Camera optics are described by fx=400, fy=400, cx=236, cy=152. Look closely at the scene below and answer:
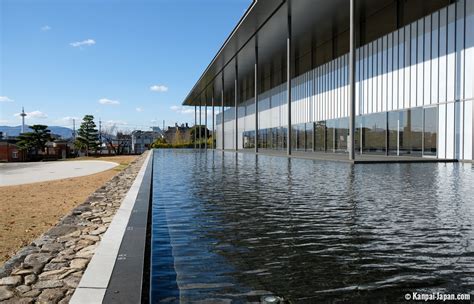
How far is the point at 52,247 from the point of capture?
138 inches

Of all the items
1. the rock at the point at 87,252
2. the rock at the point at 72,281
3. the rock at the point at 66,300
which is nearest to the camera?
the rock at the point at 66,300

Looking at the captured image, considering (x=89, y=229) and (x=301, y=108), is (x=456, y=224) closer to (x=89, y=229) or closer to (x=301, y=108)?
(x=89, y=229)

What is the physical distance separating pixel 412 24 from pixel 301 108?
13.3 metres

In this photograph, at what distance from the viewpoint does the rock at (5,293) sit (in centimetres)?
238

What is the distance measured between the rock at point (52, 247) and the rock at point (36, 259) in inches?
4.8

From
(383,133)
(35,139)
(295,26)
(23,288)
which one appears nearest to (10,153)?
(35,139)

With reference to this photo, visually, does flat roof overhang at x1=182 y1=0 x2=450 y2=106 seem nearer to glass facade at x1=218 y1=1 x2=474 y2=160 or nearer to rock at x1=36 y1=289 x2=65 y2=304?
glass facade at x1=218 y1=1 x2=474 y2=160

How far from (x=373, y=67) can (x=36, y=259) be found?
20.2 meters

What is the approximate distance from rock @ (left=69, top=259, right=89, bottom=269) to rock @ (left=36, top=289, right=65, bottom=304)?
0.45 m

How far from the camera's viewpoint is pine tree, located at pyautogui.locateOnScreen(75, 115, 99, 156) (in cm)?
6856

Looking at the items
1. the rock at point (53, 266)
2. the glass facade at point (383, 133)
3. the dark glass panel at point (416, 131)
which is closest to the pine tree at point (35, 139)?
the glass facade at point (383, 133)

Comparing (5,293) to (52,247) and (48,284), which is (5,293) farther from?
(52,247)

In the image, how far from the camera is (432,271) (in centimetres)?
296

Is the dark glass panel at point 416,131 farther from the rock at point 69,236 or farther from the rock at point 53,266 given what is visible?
the rock at point 53,266
